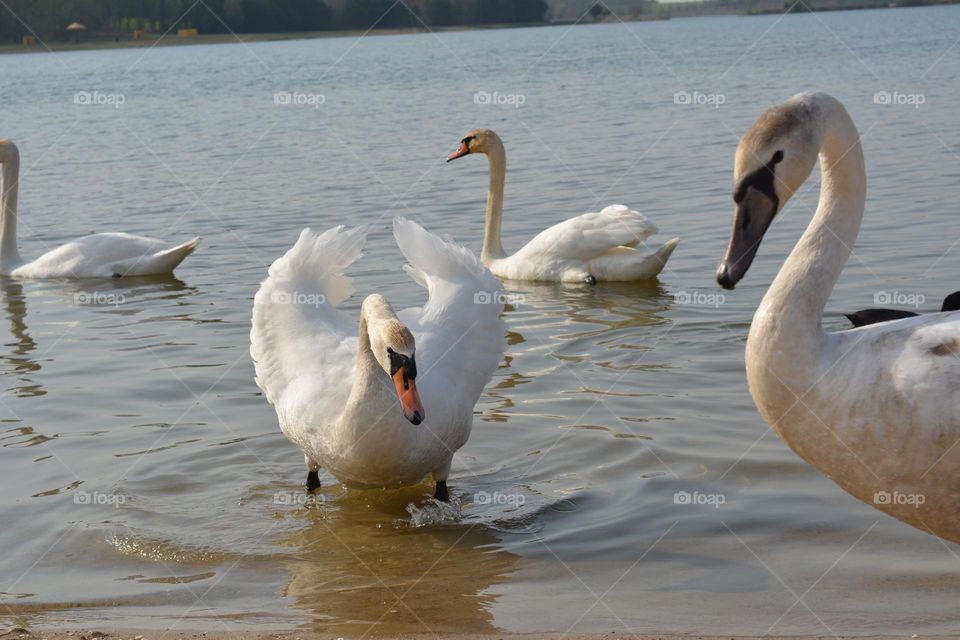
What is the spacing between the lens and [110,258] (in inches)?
459

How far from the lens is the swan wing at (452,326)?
5750 mm

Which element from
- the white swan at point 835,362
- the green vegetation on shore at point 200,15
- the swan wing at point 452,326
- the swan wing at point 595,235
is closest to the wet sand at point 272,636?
the white swan at point 835,362

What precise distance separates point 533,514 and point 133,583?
180cm

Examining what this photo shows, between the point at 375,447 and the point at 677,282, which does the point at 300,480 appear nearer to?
the point at 375,447

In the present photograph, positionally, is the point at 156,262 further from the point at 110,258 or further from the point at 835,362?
the point at 835,362

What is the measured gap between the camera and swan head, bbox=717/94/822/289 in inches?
144

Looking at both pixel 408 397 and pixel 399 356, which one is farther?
pixel 399 356

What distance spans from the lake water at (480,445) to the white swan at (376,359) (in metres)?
0.40

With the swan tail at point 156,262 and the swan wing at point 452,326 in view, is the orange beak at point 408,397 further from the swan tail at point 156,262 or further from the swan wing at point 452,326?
the swan tail at point 156,262

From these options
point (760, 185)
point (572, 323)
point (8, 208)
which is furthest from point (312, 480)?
point (8, 208)

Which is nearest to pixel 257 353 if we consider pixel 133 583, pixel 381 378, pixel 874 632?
pixel 381 378

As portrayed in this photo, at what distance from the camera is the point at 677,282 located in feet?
34.1

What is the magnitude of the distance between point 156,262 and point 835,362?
342 inches

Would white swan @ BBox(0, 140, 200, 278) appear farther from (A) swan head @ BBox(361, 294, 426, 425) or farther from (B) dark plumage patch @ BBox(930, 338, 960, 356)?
(B) dark plumage patch @ BBox(930, 338, 960, 356)
